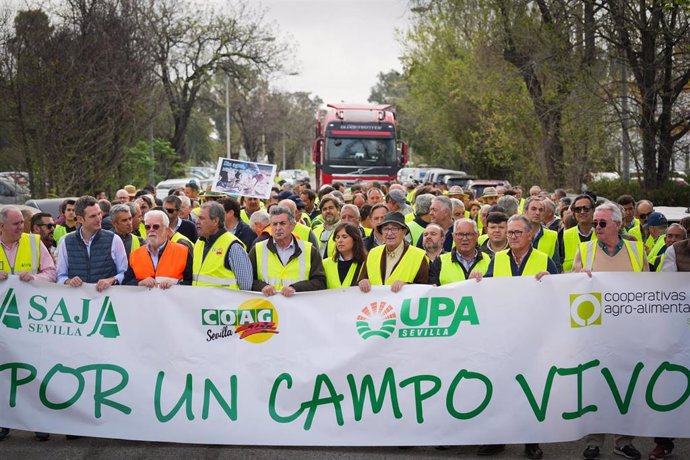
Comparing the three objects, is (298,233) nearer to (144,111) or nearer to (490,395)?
(490,395)

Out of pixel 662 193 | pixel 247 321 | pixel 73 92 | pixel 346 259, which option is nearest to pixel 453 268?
pixel 346 259

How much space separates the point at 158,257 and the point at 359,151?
79.2 feet

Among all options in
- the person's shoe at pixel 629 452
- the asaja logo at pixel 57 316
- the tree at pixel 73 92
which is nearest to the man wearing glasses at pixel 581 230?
the person's shoe at pixel 629 452

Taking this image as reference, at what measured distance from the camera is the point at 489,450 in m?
7.44

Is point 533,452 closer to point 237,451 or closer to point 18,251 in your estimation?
point 237,451

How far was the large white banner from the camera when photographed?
23.9 feet

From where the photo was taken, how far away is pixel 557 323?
7.34 m

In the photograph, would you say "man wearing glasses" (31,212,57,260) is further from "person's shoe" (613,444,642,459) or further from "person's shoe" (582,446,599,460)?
"person's shoe" (613,444,642,459)

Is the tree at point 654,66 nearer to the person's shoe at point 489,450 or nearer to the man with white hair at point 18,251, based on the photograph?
the person's shoe at point 489,450

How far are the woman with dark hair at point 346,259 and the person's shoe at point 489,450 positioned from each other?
1.60 m

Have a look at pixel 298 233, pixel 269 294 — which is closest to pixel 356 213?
pixel 298 233

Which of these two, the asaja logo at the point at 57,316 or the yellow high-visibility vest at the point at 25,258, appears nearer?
the asaja logo at the point at 57,316

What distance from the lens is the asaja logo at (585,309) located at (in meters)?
7.35

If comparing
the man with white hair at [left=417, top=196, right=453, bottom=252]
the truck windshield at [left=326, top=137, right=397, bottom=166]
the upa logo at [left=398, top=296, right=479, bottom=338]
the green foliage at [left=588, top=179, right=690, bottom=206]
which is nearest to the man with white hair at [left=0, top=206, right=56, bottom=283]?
the upa logo at [left=398, top=296, right=479, bottom=338]
